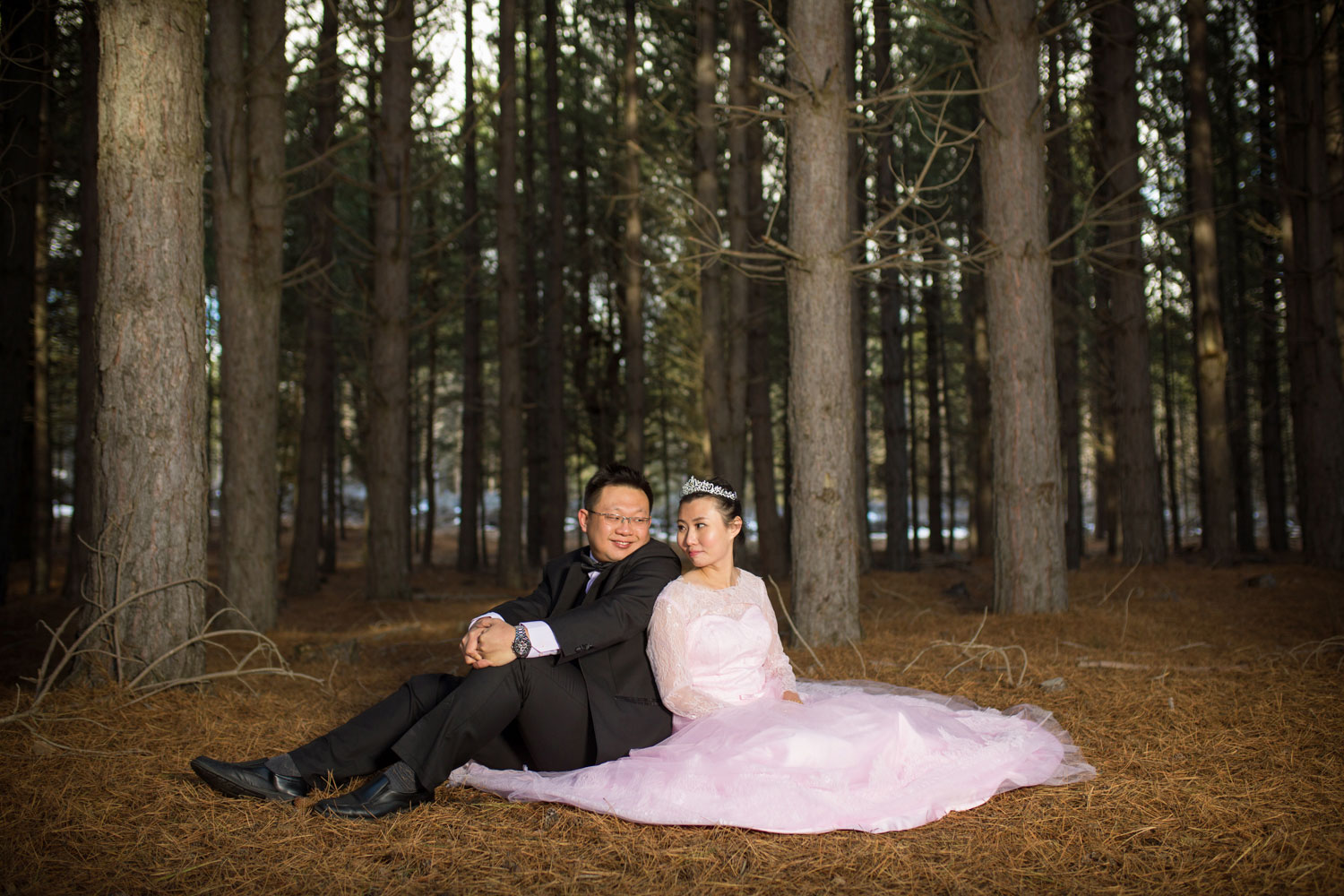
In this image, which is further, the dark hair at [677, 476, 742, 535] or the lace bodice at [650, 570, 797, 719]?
the dark hair at [677, 476, 742, 535]

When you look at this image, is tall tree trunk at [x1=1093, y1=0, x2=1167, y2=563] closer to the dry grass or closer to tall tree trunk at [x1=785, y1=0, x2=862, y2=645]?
the dry grass

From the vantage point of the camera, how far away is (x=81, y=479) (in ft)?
35.1

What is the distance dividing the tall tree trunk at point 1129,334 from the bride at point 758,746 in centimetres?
908

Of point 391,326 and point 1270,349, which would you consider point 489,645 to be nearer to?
point 391,326

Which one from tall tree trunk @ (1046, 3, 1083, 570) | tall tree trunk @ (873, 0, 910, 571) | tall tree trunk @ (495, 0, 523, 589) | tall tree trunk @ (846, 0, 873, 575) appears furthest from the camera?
tall tree trunk @ (873, 0, 910, 571)

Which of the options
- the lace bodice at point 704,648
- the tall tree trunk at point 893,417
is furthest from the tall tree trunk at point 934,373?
the lace bodice at point 704,648

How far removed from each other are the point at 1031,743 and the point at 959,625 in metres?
3.76

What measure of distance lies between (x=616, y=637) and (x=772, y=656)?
29.7 inches

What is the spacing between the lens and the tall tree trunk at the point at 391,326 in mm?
11000

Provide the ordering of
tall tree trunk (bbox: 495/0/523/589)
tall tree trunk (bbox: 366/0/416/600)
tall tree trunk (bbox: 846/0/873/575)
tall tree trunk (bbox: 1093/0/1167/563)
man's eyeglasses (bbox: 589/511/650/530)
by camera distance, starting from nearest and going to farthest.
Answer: man's eyeglasses (bbox: 589/511/650/530)
tall tree trunk (bbox: 366/0/416/600)
tall tree trunk (bbox: 1093/0/1167/563)
tall tree trunk (bbox: 846/0/873/575)
tall tree trunk (bbox: 495/0/523/589)

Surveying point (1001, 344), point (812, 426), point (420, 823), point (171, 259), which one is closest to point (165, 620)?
point (171, 259)

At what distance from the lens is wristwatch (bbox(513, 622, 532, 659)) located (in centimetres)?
340

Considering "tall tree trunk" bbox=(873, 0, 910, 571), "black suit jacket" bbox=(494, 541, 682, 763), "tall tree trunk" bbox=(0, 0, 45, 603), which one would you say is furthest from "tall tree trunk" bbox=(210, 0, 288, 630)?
"tall tree trunk" bbox=(873, 0, 910, 571)

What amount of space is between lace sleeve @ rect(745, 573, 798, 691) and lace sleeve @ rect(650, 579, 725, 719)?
35 centimetres
